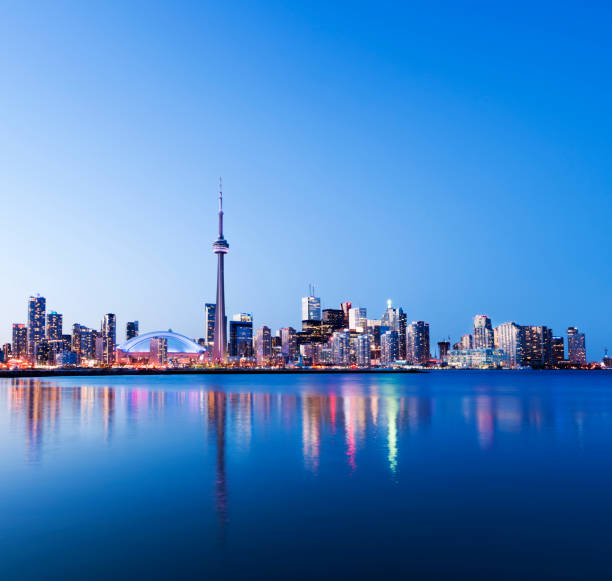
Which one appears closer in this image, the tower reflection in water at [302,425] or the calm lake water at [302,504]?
the calm lake water at [302,504]

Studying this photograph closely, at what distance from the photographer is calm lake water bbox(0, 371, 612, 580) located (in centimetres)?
1261

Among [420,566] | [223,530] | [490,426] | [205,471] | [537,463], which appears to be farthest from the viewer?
[490,426]

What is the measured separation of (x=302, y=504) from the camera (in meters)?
17.9

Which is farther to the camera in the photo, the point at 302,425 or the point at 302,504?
the point at 302,425

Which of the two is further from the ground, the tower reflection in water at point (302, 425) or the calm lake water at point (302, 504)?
the calm lake water at point (302, 504)

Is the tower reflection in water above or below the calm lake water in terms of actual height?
below

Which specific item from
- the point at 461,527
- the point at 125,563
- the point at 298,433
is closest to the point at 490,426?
the point at 298,433

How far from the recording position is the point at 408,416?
49.5 m

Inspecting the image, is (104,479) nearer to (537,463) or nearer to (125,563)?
(125,563)

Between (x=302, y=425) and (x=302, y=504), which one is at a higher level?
(x=302, y=504)

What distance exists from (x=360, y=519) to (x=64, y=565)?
7.85 m

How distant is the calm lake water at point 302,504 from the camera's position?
12609 mm

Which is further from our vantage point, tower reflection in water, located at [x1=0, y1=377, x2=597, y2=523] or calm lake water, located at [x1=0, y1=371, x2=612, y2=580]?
tower reflection in water, located at [x1=0, y1=377, x2=597, y2=523]

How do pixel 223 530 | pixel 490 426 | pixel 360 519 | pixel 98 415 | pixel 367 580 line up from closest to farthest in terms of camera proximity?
1. pixel 367 580
2. pixel 223 530
3. pixel 360 519
4. pixel 490 426
5. pixel 98 415
